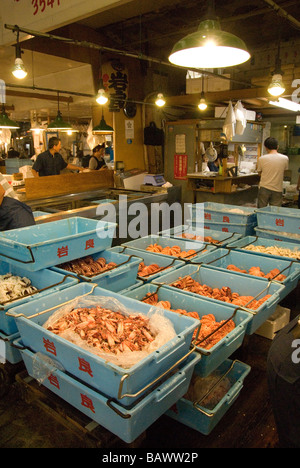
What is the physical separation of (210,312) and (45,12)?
3717mm

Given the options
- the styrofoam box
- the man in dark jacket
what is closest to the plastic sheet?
the styrofoam box

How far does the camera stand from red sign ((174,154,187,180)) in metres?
9.07

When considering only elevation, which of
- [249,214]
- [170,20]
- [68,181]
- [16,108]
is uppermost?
[170,20]

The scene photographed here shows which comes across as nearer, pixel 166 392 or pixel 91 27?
pixel 166 392

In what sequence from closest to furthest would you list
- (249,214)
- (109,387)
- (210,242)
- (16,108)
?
1. (109,387)
2. (210,242)
3. (249,214)
4. (16,108)

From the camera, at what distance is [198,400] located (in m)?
2.44

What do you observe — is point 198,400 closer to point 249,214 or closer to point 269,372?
point 269,372

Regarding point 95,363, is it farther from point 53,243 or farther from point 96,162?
point 96,162

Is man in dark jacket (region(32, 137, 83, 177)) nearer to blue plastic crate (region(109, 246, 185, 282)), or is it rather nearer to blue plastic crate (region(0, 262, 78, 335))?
blue plastic crate (region(109, 246, 185, 282))

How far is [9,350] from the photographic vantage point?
8.02ft

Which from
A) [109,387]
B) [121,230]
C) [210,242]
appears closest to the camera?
[109,387]

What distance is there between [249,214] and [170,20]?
15.7 feet
